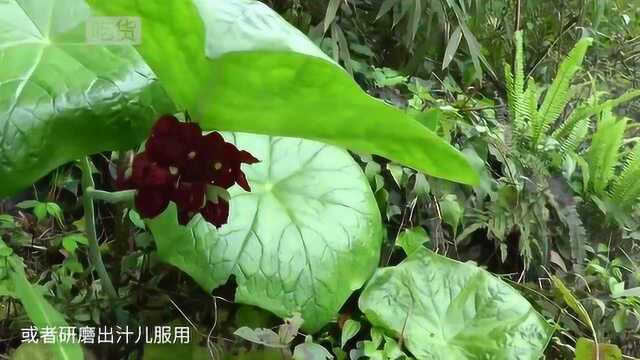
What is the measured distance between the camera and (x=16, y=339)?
67cm

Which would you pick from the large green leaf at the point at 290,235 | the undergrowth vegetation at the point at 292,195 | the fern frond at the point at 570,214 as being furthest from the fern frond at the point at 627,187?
the large green leaf at the point at 290,235

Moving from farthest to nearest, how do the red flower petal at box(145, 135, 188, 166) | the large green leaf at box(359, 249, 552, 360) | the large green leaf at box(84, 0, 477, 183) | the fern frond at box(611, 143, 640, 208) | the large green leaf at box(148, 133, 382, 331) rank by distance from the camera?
the fern frond at box(611, 143, 640, 208) → the large green leaf at box(359, 249, 552, 360) → the large green leaf at box(148, 133, 382, 331) → the red flower petal at box(145, 135, 188, 166) → the large green leaf at box(84, 0, 477, 183)

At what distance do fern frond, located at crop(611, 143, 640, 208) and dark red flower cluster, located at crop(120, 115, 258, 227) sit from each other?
3.33 feet

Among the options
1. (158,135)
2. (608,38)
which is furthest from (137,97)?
(608,38)

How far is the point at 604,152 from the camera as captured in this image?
4.53 ft

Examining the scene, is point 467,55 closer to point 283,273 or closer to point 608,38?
point 608,38

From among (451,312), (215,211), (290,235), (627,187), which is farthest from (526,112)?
(215,211)

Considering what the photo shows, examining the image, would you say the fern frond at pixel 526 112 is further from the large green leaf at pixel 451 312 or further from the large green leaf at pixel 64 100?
the large green leaf at pixel 64 100

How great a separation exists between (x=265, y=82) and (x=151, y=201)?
0.54ft

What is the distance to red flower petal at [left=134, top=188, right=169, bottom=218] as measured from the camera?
531 mm

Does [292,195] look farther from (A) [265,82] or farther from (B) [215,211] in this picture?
(A) [265,82]

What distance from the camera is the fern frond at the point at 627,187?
133cm

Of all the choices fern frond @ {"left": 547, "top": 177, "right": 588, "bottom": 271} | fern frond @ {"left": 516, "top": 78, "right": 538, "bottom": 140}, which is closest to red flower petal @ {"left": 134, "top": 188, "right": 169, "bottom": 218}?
fern frond @ {"left": 547, "top": 177, "right": 588, "bottom": 271}

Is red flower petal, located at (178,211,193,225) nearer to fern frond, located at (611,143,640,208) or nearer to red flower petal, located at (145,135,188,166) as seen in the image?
red flower petal, located at (145,135,188,166)
